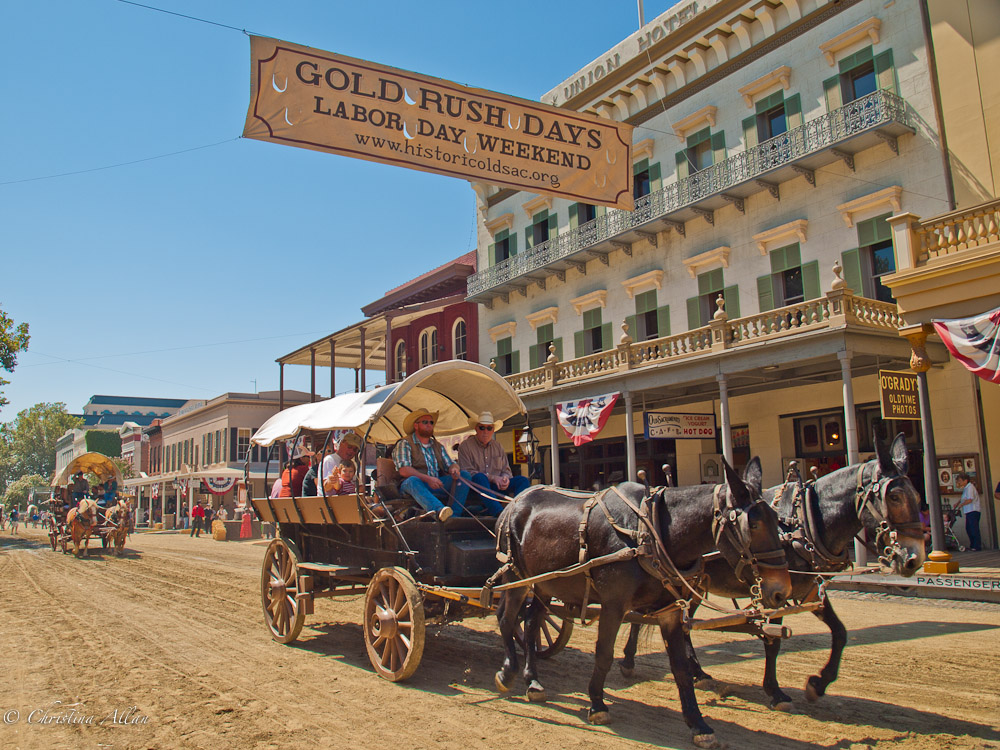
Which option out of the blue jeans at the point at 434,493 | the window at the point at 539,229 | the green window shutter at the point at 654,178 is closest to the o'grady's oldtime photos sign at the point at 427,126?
the blue jeans at the point at 434,493

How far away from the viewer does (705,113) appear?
20422mm

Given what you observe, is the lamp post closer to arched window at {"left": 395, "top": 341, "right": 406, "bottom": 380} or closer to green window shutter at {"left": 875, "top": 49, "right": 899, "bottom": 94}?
green window shutter at {"left": 875, "top": 49, "right": 899, "bottom": 94}

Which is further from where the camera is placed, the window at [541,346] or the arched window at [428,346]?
the arched window at [428,346]

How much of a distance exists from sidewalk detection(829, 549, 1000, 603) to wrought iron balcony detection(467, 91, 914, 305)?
8967mm

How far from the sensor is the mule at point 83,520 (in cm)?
1978

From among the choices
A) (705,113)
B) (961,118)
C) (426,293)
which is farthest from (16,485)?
(961,118)

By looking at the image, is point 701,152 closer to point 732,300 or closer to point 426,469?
point 732,300

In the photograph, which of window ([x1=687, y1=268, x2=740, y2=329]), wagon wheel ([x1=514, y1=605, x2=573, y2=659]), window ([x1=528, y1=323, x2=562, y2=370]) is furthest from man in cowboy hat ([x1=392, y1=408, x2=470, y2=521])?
Answer: window ([x1=528, y1=323, x2=562, y2=370])

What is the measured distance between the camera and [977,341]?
37.4 ft

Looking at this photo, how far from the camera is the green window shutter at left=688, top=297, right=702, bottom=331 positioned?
66.9 ft

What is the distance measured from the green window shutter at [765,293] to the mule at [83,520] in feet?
60.3

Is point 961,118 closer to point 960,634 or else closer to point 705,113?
point 705,113

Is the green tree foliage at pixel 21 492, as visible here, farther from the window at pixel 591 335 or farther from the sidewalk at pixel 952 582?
the sidewalk at pixel 952 582

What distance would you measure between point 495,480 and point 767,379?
41.5 feet
